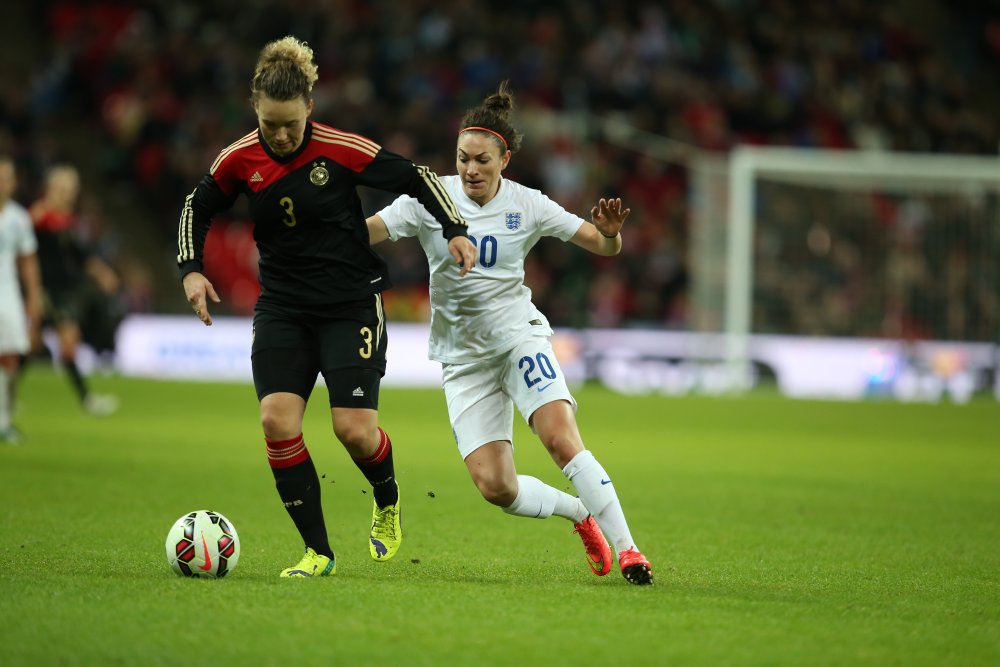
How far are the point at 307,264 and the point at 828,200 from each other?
717 inches

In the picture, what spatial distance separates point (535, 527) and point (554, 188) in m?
17.3

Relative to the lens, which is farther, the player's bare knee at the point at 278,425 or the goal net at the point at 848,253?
the goal net at the point at 848,253

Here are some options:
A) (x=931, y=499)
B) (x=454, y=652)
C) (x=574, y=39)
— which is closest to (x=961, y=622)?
(x=454, y=652)

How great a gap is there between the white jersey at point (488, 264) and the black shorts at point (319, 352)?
21.9 inches

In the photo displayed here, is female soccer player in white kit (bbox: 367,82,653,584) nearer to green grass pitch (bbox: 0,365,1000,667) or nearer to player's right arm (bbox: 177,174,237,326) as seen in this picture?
green grass pitch (bbox: 0,365,1000,667)

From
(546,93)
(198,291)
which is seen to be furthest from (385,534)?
(546,93)

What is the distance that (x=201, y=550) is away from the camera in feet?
20.2

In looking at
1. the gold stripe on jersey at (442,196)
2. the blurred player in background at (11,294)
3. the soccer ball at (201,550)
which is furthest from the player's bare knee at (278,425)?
the blurred player in background at (11,294)

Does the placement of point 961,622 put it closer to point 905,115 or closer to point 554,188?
point 554,188

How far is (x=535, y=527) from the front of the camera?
8617 mm

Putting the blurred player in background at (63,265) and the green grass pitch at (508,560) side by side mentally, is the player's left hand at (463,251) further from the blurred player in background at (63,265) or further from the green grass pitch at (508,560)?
the blurred player in background at (63,265)

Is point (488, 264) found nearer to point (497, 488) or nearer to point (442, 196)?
point (442, 196)

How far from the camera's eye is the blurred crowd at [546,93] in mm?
24344

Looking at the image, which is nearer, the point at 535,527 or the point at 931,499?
the point at 535,527
